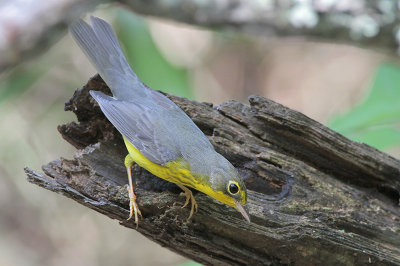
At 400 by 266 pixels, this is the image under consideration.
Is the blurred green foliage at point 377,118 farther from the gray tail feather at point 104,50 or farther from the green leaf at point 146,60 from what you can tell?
the green leaf at point 146,60

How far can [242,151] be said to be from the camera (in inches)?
152

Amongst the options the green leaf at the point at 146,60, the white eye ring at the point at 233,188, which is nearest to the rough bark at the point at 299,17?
the green leaf at the point at 146,60

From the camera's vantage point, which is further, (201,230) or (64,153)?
(64,153)

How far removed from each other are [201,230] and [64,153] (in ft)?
13.2

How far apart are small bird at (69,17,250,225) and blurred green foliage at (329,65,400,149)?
3.82 ft

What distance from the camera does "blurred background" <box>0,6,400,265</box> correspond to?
6291mm

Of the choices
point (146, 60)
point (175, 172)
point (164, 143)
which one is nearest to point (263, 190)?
point (175, 172)

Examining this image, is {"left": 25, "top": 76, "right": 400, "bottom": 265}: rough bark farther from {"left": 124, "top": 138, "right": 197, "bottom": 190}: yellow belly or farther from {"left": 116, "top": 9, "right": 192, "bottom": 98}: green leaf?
{"left": 116, "top": 9, "right": 192, "bottom": 98}: green leaf

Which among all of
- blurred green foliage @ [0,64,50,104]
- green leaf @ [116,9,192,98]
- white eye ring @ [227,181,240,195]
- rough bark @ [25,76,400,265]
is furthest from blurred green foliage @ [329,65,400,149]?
blurred green foliage @ [0,64,50,104]

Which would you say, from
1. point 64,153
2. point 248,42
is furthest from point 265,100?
point 248,42

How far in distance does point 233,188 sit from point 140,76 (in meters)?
2.63

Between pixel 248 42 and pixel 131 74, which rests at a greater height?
pixel 248 42

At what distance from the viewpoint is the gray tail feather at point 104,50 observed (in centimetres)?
439

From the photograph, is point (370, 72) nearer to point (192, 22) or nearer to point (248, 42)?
point (248, 42)
